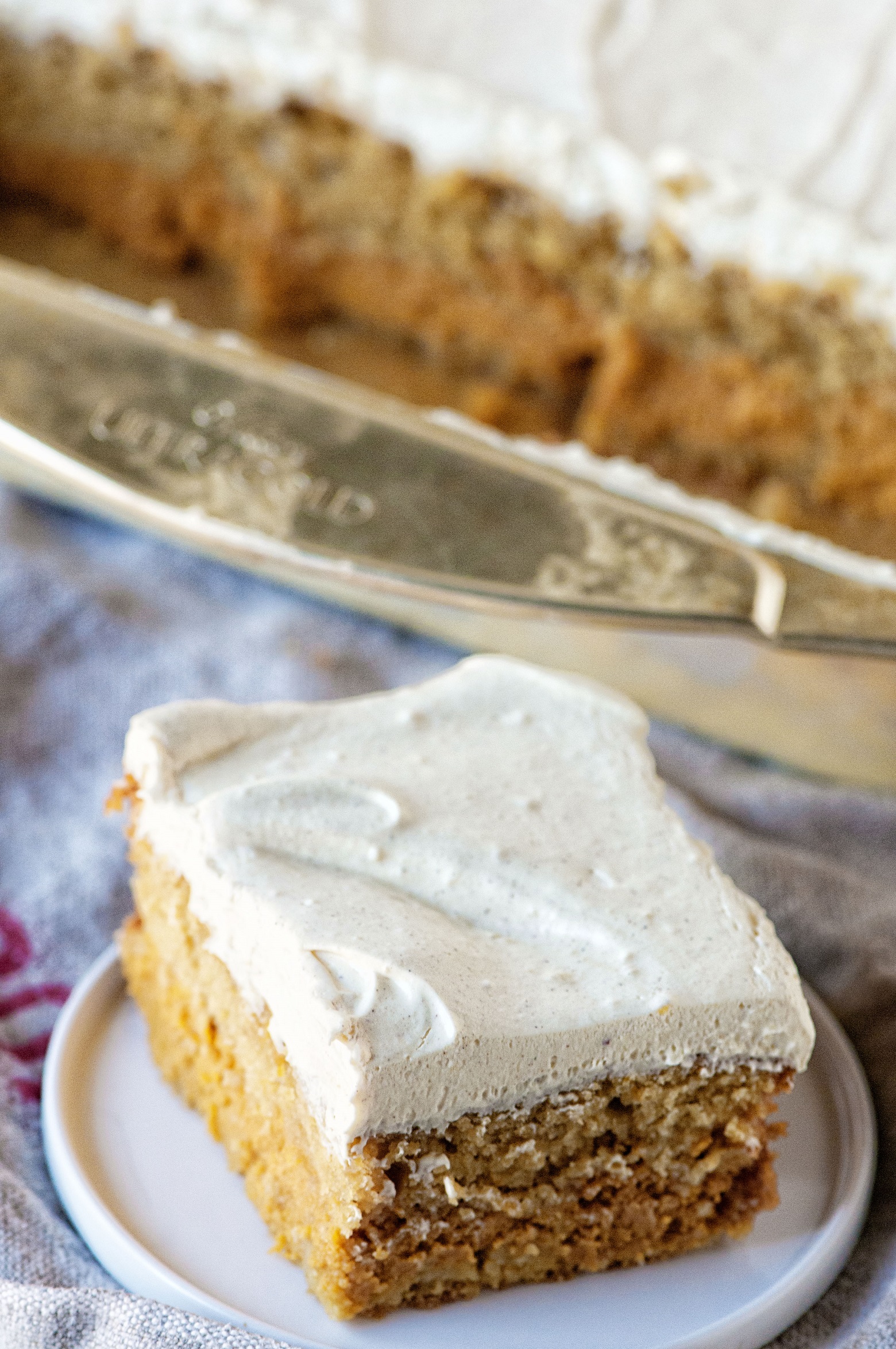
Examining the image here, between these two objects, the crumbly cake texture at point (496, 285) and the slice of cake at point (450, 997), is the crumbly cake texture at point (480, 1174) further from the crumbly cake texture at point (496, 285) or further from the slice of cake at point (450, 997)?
the crumbly cake texture at point (496, 285)

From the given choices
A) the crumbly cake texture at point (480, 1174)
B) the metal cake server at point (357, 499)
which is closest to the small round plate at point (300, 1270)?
the crumbly cake texture at point (480, 1174)

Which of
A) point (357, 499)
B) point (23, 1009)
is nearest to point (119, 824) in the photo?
point (23, 1009)

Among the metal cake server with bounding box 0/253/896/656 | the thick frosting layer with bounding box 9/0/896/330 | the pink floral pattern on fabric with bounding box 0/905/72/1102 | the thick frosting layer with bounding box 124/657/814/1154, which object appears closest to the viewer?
the thick frosting layer with bounding box 124/657/814/1154

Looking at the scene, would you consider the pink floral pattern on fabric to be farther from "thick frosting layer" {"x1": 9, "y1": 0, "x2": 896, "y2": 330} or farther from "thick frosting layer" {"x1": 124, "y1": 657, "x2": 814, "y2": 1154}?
"thick frosting layer" {"x1": 9, "y1": 0, "x2": 896, "y2": 330}

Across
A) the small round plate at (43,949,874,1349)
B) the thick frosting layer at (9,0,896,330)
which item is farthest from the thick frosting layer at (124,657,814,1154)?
the thick frosting layer at (9,0,896,330)

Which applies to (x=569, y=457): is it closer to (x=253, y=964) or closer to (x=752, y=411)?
(x=752, y=411)

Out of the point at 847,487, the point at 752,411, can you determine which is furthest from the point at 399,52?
the point at 847,487
